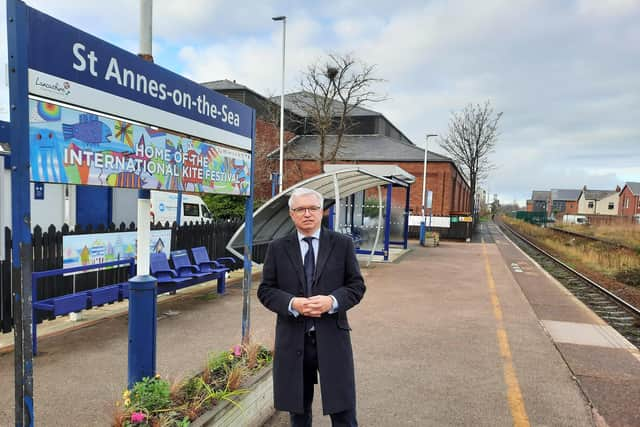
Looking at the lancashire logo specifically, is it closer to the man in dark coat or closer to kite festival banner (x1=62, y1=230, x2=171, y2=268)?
the man in dark coat

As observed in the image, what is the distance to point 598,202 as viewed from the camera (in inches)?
3851

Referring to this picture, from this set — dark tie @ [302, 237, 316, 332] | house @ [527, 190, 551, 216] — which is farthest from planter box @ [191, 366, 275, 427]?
house @ [527, 190, 551, 216]

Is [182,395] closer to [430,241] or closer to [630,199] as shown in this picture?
[430,241]

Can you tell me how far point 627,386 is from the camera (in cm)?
458

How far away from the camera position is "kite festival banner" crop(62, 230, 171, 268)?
250 inches

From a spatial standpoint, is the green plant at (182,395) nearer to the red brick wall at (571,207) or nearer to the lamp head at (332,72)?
the lamp head at (332,72)

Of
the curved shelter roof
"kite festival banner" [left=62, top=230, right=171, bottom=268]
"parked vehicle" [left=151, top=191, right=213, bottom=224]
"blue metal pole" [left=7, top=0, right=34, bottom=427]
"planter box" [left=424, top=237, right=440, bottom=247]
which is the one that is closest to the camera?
"blue metal pole" [left=7, top=0, right=34, bottom=427]

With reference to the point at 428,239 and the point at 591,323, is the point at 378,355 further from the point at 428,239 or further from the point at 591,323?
the point at 428,239

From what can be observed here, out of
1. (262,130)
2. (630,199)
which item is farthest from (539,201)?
(262,130)

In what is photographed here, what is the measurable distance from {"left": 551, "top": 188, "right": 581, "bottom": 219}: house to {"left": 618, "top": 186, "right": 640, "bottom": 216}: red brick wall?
2127 cm

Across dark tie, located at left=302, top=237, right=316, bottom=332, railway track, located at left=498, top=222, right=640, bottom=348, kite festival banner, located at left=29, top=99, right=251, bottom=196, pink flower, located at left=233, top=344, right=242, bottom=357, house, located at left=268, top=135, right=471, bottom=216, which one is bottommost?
railway track, located at left=498, top=222, right=640, bottom=348

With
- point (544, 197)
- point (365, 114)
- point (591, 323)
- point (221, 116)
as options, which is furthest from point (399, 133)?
point (544, 197)

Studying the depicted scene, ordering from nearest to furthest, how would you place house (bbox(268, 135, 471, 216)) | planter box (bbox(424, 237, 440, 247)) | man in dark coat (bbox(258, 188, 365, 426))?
man in dark coat (bbox(258, 188, 365, 426)) < planter box (bbox(424, 237, 440, 247)) < house (bbox(268, 135, 471, 216))

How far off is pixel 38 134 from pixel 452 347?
509cm
